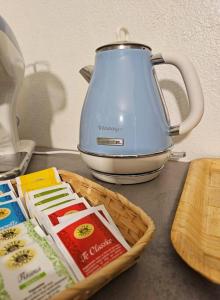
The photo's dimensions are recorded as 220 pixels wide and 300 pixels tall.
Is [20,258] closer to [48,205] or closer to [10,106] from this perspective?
[48,205]

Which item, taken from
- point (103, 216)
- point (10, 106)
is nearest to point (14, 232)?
point (103, 216)

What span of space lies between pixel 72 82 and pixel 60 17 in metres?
0.17

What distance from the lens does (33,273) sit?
0.25m

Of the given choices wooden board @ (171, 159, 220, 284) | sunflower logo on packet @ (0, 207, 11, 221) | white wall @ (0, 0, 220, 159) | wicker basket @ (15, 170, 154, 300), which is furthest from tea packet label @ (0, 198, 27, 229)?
white wall @ (0, 0, 220, 159)

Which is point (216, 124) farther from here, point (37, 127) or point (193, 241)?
point (37, 127)

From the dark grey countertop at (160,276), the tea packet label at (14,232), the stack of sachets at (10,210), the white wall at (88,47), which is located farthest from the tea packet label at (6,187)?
the white wall at (88,47)

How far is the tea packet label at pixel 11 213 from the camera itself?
1.16 ft

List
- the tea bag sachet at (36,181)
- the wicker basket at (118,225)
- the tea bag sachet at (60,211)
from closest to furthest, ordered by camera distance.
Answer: the wicker basket at (118,225) < the tea bag sachet at (60,211) < the tea bag sachet at (36,181)

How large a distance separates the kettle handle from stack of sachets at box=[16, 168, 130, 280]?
23cm

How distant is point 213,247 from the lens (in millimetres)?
343

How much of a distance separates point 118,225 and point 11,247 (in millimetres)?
143

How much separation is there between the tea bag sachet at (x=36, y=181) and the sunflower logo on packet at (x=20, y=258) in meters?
0.14

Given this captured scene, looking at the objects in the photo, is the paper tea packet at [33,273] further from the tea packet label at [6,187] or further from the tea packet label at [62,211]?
the tea packet label at [6,187]

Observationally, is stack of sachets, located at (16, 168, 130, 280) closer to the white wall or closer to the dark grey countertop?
the dark grey countertop
